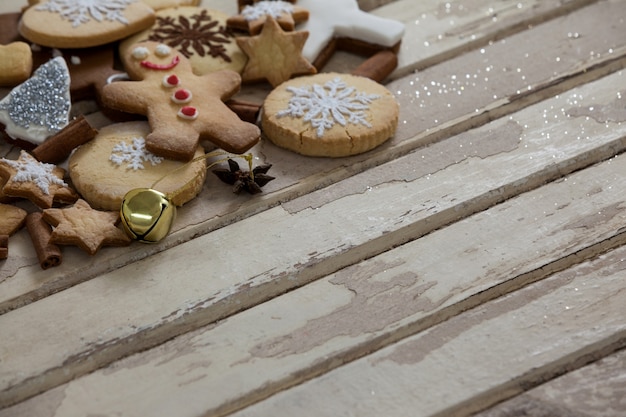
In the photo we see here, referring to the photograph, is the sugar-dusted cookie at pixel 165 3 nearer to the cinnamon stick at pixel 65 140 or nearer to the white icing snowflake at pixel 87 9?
the white icing snowflake at pixel 87 9

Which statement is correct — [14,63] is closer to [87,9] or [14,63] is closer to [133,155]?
[87,9]

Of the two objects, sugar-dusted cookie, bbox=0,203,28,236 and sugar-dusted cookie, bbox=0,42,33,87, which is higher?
sugar-dusted cookie, bbox=0,42,33,87

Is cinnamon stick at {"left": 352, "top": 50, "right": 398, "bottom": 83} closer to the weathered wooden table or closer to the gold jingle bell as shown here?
the weathered wooden table

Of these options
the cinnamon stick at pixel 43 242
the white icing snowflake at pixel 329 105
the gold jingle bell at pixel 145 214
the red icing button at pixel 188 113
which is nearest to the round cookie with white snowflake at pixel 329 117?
the white icing snowflake at pixel 329 105

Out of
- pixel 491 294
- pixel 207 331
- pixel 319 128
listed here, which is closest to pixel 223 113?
pixel 319 128

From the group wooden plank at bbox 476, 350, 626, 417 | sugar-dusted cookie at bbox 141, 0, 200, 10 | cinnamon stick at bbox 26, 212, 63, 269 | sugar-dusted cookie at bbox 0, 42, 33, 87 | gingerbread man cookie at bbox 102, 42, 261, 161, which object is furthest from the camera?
sugar-dusted cookie at bbox 141, 0, 200, 10

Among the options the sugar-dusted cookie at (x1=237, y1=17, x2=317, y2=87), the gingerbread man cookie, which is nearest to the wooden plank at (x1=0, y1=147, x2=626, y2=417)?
the gingerbread man cookie

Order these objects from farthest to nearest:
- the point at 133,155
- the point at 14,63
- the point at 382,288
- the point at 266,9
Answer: the point at 266,9 → the point at 14,63 → the point at 133,155 → the point at 382,288

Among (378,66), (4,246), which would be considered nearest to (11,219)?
(4,246)
